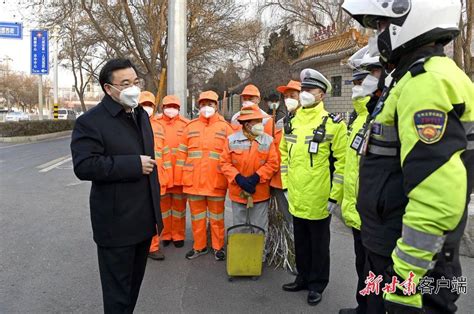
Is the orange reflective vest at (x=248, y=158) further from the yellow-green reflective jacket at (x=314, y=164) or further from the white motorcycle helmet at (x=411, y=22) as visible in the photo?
the white motorcycle helmet at (x=411, y=22)

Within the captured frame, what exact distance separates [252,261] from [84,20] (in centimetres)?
1484

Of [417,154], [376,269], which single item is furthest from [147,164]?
[417,154]

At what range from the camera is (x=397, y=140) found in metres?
1.70

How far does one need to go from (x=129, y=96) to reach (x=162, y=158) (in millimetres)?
2262

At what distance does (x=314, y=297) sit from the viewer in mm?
3553

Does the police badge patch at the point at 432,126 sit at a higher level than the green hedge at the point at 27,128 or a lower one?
lower

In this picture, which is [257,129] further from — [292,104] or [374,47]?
[374,47]

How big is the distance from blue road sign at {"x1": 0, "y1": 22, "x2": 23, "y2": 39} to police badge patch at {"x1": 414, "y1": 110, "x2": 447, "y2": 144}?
1917 centimetres

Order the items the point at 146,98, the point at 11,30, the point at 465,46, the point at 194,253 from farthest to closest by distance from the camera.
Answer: the point at 11,30, the point at 465,46, the point at 146,98, the point at 194,253

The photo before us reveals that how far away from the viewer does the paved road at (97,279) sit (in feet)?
11.4

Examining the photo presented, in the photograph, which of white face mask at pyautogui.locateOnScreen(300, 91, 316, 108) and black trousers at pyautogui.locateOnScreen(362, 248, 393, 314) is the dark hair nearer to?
white face mask at pyautogui.locateOnScreen(300, 91, 316, 108)

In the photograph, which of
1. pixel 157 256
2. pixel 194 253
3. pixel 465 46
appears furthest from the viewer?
pixel 465 46

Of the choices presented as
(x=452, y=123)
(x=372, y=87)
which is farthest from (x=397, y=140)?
(x=372, y=87)

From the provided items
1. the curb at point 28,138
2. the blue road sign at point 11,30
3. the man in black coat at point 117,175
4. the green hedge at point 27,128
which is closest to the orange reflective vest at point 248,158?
the man in black coat at point 117,175
